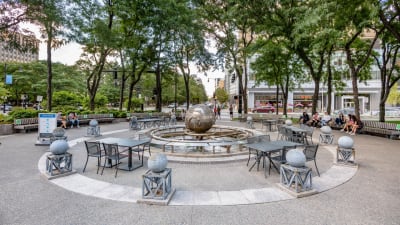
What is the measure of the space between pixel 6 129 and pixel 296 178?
687 inches

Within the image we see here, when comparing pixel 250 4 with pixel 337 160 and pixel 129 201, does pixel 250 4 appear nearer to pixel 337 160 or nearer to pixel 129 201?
pixel 337 160

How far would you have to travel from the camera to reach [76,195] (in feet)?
15.7

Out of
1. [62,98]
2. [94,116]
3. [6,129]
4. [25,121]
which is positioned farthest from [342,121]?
[62,98]

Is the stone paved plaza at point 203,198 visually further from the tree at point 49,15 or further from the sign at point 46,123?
the tree at point 49,15

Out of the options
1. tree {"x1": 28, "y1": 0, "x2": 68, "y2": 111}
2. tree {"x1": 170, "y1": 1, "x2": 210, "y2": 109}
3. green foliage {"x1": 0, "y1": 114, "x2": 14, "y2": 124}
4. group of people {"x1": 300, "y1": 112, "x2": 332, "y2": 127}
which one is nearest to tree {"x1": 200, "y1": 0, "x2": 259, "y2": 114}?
tree {"x1": 170, "y1": 1, "x2": 210, "y2": 109}

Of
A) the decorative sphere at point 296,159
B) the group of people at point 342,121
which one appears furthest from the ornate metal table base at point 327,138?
the decorative sphere at point 296,159

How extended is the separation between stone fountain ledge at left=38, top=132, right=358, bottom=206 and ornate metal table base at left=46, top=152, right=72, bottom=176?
0.36 meters

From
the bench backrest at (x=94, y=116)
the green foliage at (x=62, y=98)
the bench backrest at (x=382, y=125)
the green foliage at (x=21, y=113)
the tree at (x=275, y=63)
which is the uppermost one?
the tree at (x=275, y=63)

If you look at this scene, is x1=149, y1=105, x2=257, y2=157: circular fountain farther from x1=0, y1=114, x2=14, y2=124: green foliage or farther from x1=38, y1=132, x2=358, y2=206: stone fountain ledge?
x1=0, y1=114, x2=14, y2=124: green foliage

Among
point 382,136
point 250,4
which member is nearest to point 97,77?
point 250,4

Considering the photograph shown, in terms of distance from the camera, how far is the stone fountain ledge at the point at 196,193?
14.8 ft

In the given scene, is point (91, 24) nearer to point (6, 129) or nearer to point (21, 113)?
point (21, 113)

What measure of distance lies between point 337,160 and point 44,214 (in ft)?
29.2

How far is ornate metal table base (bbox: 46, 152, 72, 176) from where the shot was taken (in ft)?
19.3
